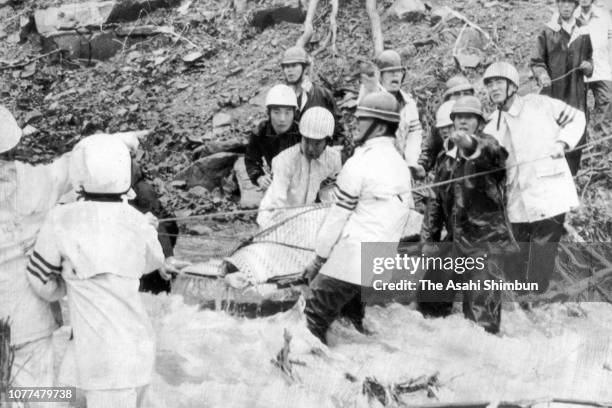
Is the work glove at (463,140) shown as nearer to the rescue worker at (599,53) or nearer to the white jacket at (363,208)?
the white jacket at (363,208)

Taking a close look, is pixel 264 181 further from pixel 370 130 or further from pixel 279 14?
pixel 279 14

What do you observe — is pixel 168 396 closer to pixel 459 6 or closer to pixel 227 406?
pixel 227 406

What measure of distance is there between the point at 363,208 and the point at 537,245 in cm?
93

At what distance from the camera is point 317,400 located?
3.06 metres

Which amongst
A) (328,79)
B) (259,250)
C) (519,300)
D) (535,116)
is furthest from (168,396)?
(328,79)

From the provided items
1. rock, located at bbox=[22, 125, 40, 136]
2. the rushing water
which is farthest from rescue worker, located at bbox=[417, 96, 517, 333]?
rock, located at bbox=[22, 125, 40, 136]

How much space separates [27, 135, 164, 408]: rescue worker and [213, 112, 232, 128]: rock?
2.09 metres

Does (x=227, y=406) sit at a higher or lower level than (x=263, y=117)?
lower

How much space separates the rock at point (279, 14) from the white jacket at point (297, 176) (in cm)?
128

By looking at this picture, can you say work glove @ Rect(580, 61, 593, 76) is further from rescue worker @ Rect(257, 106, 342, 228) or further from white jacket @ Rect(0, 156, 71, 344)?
white jacket @ Rect(0, 156, 71, 344)

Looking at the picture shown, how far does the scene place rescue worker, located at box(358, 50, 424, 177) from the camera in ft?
13.6

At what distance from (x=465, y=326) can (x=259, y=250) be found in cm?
91

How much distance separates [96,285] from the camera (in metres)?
2.60

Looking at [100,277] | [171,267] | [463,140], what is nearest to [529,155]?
[463,140]
